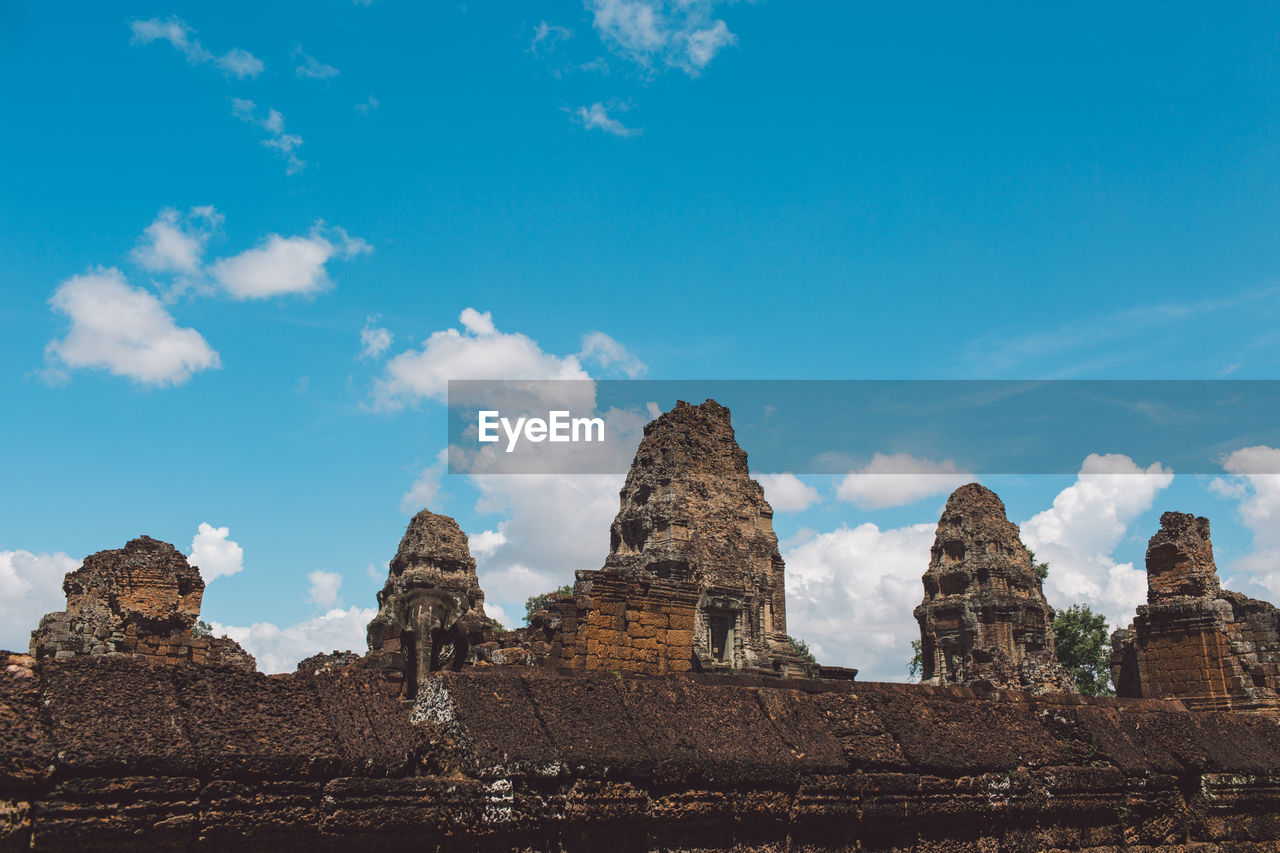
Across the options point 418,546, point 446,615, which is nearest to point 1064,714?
point 446,615

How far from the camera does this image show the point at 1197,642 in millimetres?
9555

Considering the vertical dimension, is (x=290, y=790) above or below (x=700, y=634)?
below

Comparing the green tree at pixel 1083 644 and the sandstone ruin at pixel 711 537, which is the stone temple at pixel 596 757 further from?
the green tree at pixel 1083 644

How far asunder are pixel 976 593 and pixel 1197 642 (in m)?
22.9

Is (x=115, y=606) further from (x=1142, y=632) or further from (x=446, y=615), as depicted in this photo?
(x=1142, y=632)

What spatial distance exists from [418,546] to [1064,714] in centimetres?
3328

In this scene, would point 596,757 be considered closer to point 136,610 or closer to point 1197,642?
point 1197,642

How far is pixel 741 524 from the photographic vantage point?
31.6 metres

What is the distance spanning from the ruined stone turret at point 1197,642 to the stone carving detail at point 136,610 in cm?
1816

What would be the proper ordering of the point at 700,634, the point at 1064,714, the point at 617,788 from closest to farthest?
the point at 617,788
the point at 1064,714
the point at 700,634

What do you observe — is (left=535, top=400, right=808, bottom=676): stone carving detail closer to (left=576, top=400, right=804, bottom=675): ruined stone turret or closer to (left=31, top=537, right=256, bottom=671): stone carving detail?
(left=576, top=400, right=804, bottom=675): ruined stone turret

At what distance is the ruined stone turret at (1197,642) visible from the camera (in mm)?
9445

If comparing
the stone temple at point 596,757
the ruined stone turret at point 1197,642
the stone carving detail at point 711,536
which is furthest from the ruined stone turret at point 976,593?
the stone temple at point 596,757

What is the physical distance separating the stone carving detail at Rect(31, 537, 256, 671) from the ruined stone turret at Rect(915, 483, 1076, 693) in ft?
68.2
